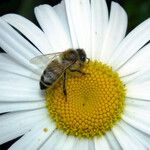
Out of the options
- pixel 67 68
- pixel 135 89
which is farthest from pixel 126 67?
pixel 67 68

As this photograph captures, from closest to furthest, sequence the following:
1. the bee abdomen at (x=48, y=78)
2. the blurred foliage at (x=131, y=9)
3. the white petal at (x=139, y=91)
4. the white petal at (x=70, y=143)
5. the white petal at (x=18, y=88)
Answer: the bee abdomen at (x=48, y=78) < the white petal at (x=139, y=91) < the white petal at (x=70, y=143) < the white petal at (x=18, y=88) < the blurred foliage at (x=131, y=9)

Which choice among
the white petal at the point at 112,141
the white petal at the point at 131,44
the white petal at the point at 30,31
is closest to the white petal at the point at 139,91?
the white petal at the point at 131,44

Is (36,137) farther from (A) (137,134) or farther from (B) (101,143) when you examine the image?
(A) (137,134)

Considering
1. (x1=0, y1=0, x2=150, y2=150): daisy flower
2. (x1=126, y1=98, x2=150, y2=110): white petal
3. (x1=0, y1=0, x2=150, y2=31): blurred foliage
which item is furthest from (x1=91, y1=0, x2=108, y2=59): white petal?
(x1=0, y1=0, x2=150, y2=31): blurred foliage

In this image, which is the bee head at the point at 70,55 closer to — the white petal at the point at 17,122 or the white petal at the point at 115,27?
the white petal at the point at 115,27

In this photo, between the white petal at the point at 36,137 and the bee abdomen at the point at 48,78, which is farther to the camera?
the white petal at the point at 36,137

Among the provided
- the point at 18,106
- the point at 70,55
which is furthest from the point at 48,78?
the point at 18,106
